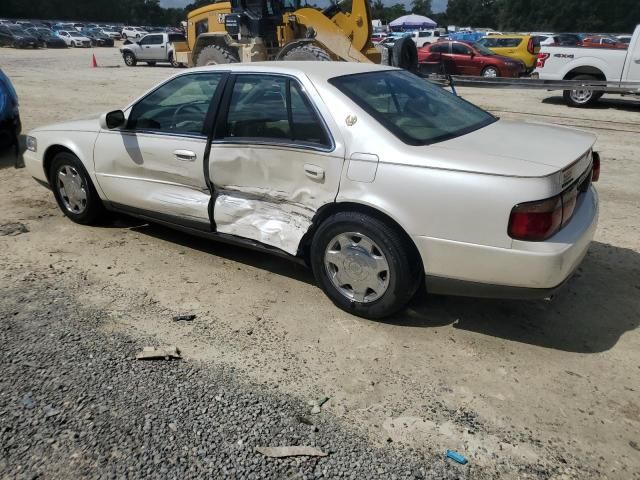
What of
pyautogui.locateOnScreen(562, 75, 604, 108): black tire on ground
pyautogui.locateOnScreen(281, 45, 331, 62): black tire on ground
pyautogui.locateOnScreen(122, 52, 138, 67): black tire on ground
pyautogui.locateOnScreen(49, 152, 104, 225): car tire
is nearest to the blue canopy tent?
pyautogui.locateOnScreen(122, 52, 138, 67): black tire on ground

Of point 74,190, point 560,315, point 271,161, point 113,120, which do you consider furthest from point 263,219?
point 74,190

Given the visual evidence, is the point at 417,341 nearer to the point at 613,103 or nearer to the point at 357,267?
the point at 357,267

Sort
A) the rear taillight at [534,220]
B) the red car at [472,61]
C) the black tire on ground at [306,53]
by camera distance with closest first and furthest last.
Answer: the rear taillight at [534,220] < the black tire on ground at [306,53] < the red car at [472,61]

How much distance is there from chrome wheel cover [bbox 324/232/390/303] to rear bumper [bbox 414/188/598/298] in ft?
1.00

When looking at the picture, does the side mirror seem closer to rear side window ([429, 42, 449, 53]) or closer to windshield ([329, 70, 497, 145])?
windshield ([329, 70, 497, 145])

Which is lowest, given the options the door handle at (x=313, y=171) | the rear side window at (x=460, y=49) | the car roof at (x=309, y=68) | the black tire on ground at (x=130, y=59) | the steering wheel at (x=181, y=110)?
the black tire on ground at (x=130, y=59)

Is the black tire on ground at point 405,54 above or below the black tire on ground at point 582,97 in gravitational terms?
above

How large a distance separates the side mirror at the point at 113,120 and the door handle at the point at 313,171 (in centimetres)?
189

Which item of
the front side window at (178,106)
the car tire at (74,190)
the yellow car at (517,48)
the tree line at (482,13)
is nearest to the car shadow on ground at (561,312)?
the front side window at (178,106)

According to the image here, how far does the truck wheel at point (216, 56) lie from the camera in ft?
47.5

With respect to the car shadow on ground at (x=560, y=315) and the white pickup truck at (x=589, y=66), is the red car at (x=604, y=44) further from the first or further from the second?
the car shadow on ground at (x=560, y=315)

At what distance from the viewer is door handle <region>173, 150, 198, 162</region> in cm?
423

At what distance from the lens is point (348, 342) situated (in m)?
3.44

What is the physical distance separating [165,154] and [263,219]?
3.45 ft
